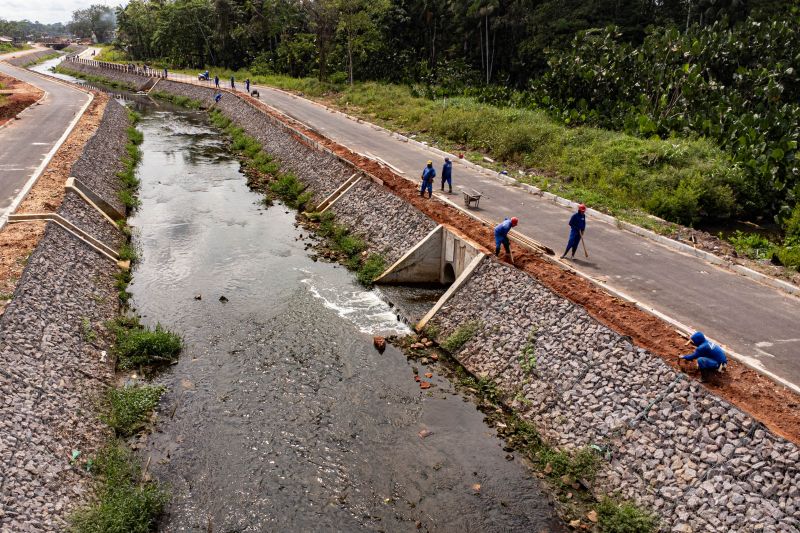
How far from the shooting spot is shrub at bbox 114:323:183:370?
16391 mm

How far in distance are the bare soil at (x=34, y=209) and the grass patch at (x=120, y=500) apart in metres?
5.29

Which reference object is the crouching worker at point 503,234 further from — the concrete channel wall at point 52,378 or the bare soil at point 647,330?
the concrete channel wall at point 52,378

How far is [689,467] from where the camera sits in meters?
10.8

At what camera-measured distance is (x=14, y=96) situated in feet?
178

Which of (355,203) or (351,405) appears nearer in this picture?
(351,405)

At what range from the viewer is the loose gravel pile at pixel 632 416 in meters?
9.99

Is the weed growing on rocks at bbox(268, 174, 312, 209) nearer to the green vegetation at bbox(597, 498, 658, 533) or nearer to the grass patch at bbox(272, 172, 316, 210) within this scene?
the grass patch at bbox(272, 172, 316, 210)

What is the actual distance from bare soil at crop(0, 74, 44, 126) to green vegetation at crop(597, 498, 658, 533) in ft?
148

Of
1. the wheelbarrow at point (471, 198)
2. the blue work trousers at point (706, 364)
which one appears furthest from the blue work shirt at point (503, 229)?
the blue work trousers at point (706, 364)

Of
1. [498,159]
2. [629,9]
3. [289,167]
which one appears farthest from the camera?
[629,9]

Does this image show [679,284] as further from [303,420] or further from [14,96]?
[14,96]

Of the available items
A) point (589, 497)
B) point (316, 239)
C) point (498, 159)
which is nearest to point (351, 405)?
point (589, 497)

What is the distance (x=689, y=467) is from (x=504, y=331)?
6410 mm

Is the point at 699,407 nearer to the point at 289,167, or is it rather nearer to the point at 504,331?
the point at 504,331
